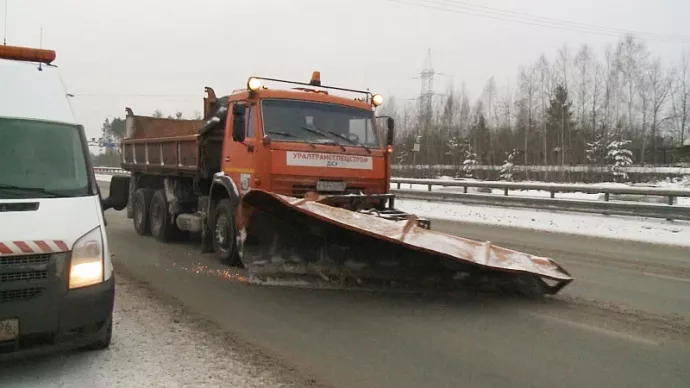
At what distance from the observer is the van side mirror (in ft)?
17.5

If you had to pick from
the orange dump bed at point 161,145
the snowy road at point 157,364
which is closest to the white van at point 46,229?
the snowy road at point 157,364

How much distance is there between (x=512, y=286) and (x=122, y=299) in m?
4.44

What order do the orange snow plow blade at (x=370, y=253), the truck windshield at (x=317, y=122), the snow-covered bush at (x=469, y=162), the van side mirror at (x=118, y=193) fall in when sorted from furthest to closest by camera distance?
the snow-covered bush at (x=469, y=162) < the truck windshield at (x=317, y=122) < the orange snow plow blade at (x=370, y=253) < the van side mirror at (x=118, y=193)

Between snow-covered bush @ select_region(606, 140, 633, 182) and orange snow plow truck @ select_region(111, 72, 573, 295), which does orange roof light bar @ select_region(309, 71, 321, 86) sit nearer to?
orange snow plow truck @ select_region(111, 72, 573, 295)

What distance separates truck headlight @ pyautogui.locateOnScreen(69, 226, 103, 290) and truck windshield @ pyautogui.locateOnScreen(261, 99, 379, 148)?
13.4 feet

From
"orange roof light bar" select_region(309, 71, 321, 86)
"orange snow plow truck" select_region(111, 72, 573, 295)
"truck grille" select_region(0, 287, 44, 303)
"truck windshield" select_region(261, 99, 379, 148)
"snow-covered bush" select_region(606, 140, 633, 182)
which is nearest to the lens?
"truck grille" select_region(0, 287, 44, 303)

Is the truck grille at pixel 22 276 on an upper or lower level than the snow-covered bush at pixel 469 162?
lower

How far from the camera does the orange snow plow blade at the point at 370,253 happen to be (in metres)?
6.18

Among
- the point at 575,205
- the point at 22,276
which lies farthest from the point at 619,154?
the point at 22,276

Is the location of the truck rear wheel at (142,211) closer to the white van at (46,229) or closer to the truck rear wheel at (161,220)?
the truck rear wheel at (161,220)

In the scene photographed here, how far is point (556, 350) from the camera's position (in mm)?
4875

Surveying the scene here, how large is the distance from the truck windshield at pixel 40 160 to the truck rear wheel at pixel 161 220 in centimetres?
630

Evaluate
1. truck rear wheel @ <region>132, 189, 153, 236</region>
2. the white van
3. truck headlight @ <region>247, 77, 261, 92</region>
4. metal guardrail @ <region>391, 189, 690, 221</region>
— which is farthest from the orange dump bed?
metal guardrail @ <region>391, 189, 690, 221</region>

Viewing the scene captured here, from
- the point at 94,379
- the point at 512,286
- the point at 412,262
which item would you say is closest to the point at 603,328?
the point at 512,286
